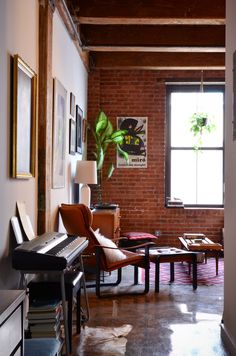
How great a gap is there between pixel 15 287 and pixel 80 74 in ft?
14.6

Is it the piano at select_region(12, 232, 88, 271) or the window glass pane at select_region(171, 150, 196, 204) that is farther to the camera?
the window glass pane at select_region(171, 150, 196, 204)

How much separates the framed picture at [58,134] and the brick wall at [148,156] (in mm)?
3276

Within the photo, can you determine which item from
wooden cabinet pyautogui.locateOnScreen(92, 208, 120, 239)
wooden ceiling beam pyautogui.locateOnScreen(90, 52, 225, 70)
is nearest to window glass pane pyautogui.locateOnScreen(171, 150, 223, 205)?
wooden ceiling beam pyautogui.locateOnScreen(90, 52, 225, 70)

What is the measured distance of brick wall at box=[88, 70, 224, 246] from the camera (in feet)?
27.5

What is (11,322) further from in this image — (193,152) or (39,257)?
(193,152)

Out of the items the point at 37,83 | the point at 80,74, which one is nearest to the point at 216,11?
the point at 80,74

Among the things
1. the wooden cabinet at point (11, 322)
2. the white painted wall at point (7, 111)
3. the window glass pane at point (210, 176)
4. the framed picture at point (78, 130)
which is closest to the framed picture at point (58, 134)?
the white painted wall at point (7, 111)

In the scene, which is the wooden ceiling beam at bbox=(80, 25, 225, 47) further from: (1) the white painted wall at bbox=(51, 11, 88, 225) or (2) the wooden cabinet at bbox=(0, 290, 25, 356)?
(2) the wooden cabinet at bbox=(0, 290, 25, 356)

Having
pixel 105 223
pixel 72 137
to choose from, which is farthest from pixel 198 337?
pixel 72 137

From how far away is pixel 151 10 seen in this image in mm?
5500

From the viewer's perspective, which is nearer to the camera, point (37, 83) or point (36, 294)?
point (36, 294)

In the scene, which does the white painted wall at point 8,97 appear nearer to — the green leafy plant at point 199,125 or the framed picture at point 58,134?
the framed picture at point 58,134

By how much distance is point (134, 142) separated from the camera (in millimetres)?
8430

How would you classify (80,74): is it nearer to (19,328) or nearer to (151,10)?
(151,10)
